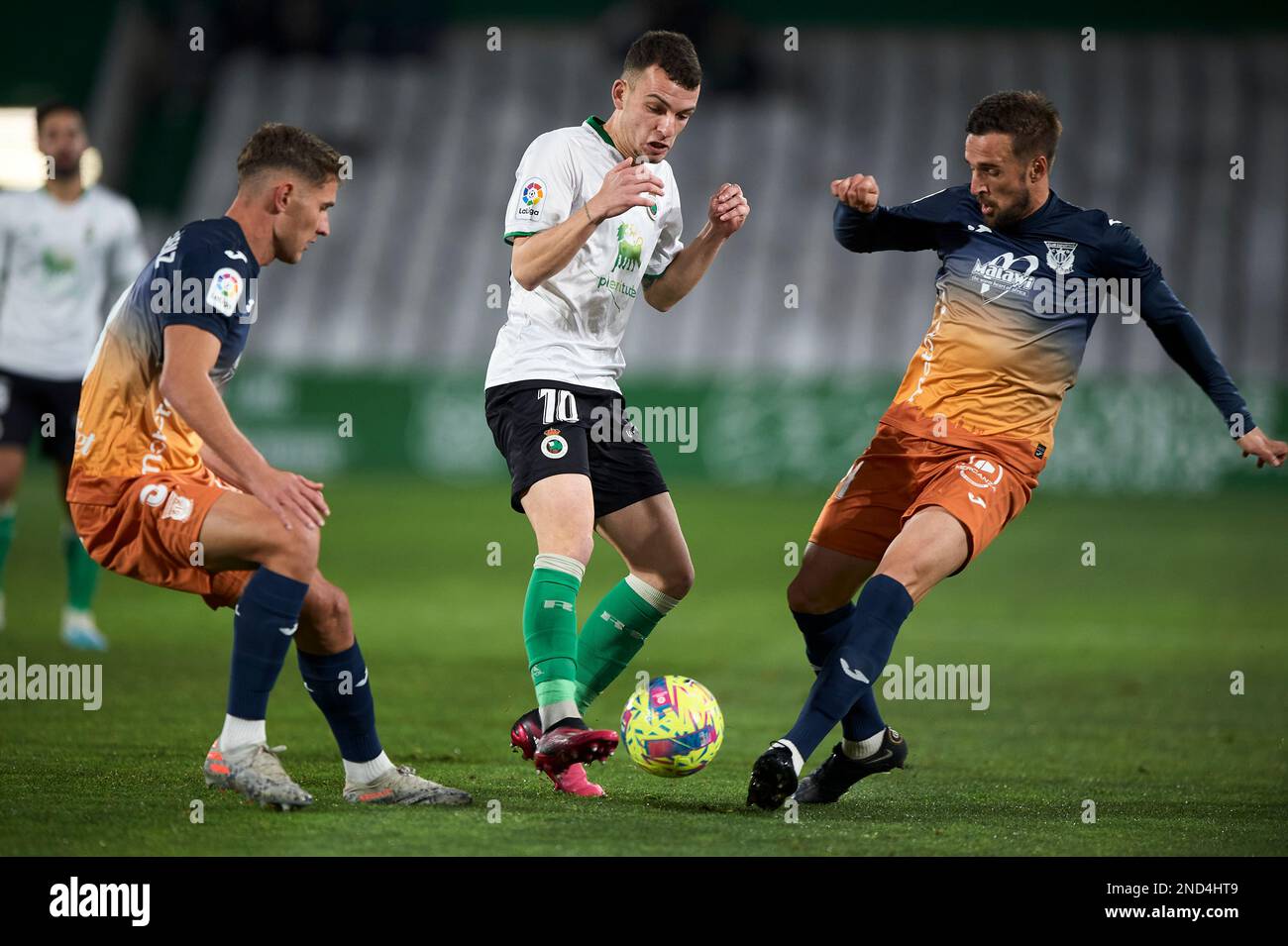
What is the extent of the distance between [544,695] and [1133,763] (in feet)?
7.71

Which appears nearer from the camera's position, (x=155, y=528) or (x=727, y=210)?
(x=155, y=528)

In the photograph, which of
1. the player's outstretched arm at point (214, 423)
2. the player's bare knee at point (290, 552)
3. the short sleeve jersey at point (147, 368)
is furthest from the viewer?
the short sleeve jersey at point (147, 368)

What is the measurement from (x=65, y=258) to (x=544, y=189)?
489 centimetres

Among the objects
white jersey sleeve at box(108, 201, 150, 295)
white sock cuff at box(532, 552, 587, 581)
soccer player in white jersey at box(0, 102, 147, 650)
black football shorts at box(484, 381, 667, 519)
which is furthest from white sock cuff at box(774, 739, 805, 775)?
white jersey sleeve at box(108, 201, 150, 295)

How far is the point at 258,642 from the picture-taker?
4695mm

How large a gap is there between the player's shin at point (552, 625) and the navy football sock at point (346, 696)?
55cm

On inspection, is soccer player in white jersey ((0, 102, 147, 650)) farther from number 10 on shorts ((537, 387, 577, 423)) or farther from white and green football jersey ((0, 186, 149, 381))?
number 10 on shorts ((537, 387, 577, 423))

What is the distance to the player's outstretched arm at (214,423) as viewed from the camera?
457cm

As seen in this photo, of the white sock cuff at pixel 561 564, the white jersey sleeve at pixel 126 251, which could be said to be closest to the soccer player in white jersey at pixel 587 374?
the white sock cuff at pixel 561 564

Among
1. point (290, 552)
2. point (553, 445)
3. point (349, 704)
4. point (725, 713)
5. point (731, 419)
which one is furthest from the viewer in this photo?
point (731, 419)

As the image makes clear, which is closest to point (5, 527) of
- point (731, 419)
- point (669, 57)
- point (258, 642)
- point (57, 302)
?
point (57, 302)

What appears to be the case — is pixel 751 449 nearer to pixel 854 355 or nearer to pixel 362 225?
pixel 854 355

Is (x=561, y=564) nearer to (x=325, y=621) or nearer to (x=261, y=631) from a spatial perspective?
(x=325, y=621)

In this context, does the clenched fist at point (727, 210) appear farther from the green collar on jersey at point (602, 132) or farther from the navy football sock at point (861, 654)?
the navy football sock at point (861, 654)
